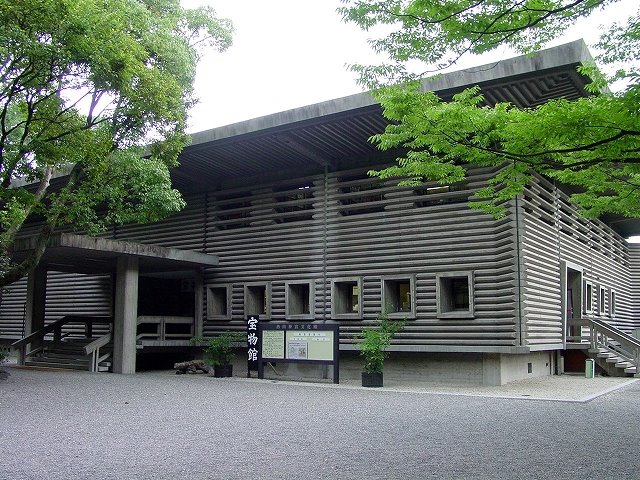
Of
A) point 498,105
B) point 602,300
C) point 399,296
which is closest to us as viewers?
point 498,105

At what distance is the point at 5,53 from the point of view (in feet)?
38.6

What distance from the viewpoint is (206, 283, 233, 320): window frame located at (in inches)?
789

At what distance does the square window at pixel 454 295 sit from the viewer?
1581cm

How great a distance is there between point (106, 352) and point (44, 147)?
24.7ft

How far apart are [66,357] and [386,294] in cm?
1029

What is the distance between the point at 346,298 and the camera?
18375 mm

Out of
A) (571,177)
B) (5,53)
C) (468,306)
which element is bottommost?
(468,306)

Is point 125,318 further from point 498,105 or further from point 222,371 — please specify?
point 498,105

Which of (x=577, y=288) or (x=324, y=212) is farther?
(x=577, y=288)

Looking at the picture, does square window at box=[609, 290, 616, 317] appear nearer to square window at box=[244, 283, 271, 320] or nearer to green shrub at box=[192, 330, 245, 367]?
square window at box=[244, 283, 271, 320]

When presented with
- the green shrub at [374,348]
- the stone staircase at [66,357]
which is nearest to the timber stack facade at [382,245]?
the green shrub at [374,348]

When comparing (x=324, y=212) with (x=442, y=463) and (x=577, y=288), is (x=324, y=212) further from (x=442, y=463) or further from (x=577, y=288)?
(x=442, y=463)

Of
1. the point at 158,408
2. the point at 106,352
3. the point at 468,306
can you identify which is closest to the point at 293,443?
the point at 158,408

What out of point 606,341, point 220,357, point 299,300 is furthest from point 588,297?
point 220,357
